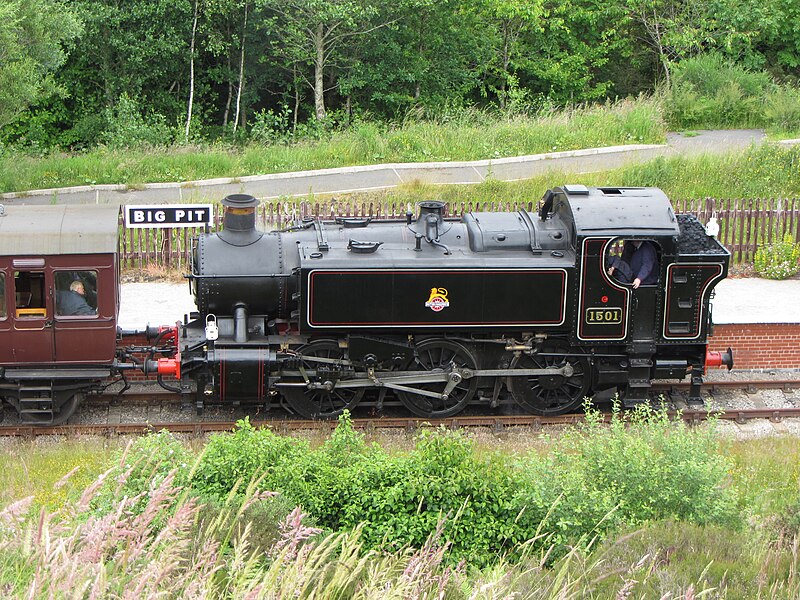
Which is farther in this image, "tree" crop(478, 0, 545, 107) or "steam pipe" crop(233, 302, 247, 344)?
"tree" crop(478, 0, 545, 107)

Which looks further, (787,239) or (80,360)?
(787,239)

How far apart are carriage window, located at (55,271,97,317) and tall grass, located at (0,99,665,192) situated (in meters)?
10.0

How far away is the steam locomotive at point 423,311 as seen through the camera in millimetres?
11922

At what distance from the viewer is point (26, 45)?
67.2 feet

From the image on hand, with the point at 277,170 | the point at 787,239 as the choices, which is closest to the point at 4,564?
the point at 787,239

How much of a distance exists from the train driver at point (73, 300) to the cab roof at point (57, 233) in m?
0.43

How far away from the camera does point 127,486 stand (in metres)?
8.10

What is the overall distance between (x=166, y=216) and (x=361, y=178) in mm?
8808

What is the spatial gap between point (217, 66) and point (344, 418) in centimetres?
2148

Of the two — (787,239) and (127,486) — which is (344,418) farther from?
(787,239)

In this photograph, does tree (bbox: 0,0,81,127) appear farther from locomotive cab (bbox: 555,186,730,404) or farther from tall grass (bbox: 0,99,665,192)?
locomotive cab (bbox: 555,186,730,404)

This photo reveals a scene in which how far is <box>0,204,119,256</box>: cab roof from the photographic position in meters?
11.4

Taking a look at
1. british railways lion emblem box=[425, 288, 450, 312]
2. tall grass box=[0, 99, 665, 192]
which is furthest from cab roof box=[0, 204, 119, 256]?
tall grass box=[0, 99, 665, 192]

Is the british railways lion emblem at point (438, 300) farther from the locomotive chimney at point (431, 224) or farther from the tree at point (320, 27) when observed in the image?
the tree at point (320, 27)
